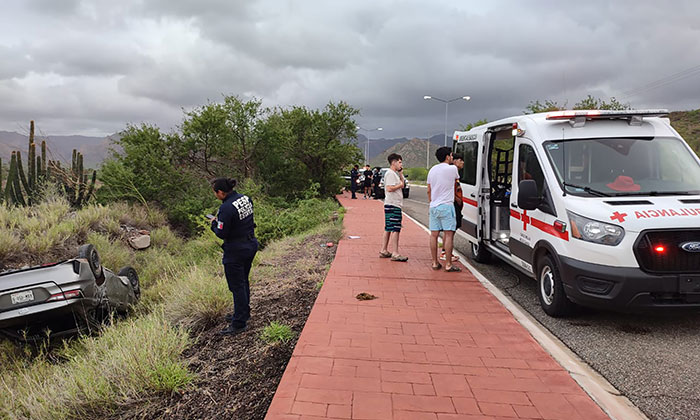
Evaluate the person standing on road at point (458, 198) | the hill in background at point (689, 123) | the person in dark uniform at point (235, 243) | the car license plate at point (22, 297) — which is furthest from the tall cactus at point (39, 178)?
the hill in background at point (689, 123)

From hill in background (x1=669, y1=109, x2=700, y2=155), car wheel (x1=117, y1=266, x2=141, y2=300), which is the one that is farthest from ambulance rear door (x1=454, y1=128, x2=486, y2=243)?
hill in background (x1=669, y1=109, x2=700, y2=155)

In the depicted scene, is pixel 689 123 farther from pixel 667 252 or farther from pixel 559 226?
pixel 667 252

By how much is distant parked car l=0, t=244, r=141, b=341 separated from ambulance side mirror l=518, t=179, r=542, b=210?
222 inches

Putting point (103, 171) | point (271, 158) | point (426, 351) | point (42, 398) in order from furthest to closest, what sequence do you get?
1. point (271, 158)
2. point (103, 171)
3. point (426, 351)
4. point (42, 398)

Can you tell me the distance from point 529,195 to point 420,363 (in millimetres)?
2668

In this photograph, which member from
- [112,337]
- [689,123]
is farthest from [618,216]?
[689,123]

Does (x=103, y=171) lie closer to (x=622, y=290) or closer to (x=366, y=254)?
(x=366, y=254)

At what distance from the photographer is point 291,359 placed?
409 cm

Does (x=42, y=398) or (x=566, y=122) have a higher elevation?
(x=566, y=122)

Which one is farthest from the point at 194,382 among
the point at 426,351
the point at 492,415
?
the point at 492,415

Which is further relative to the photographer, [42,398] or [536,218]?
[536,218]

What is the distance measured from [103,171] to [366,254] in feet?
43.3

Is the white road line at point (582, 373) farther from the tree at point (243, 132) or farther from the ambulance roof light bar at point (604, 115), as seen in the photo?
the tree at point (243, 132)

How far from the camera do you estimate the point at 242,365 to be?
4148 mm
